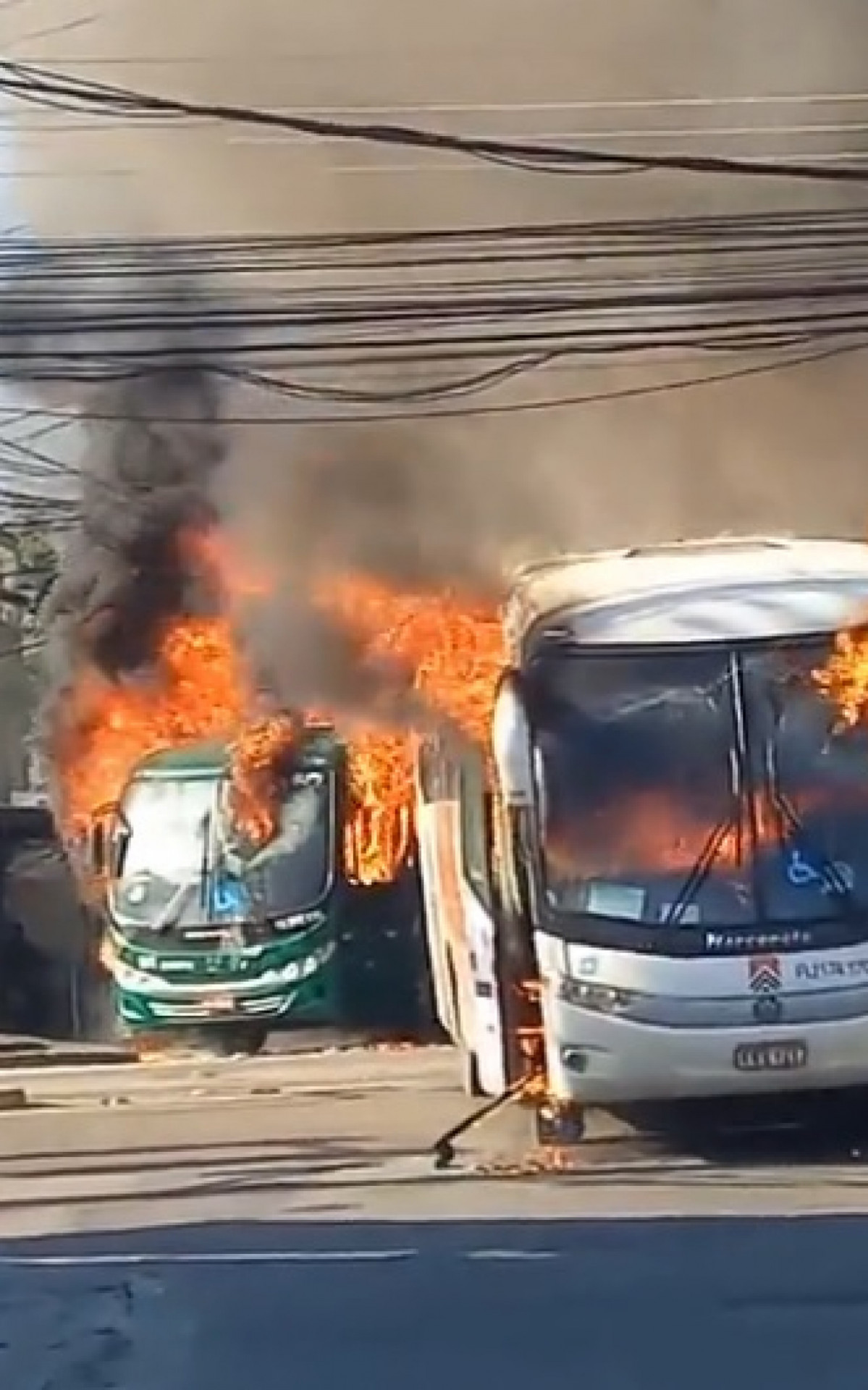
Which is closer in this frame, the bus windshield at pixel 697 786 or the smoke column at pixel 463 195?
the bus windshield at pixel 697 786

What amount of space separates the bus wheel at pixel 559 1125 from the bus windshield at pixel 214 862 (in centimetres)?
712

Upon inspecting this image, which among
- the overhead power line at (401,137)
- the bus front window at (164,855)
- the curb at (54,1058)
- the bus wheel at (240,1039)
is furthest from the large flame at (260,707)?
the overhead power line at (401,137)

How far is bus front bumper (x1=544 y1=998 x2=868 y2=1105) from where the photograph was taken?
37.3 ft

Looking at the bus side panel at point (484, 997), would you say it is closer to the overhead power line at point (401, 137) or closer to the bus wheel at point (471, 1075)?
the bus wheel at point (471, 1075)

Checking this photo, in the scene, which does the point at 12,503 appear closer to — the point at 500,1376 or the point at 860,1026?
the point at 860,1026

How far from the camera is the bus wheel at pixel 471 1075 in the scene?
13641mm

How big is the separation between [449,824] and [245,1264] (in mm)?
5329

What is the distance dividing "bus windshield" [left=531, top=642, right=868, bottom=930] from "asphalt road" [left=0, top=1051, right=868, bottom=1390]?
1.10m

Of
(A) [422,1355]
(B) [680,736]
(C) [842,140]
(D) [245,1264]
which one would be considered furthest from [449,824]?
(C) [842,140]

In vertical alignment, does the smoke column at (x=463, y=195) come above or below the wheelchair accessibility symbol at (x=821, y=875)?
above

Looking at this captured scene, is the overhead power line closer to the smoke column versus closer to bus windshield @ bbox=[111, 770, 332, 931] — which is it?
the smoke column

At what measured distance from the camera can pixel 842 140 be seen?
22.4 metres

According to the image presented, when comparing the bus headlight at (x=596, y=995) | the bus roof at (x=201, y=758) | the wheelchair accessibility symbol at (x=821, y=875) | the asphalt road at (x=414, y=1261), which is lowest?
the asphalt road at (x=414, y=1261)

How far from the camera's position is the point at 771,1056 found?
1136 cm
